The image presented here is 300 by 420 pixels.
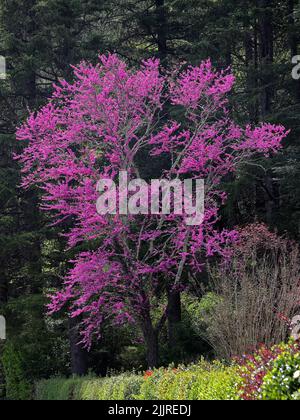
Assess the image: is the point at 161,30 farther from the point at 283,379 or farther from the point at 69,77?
the point at 283,379

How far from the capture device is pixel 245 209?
17953mm

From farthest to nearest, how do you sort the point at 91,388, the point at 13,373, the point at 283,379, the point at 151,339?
the point at 13,373 → the point at 151,339 → the point at 91,388 → the point at 283,379

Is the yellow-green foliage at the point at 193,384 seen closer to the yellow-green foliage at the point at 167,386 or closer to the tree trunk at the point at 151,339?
the yellow-green foliage at the point at 167,386

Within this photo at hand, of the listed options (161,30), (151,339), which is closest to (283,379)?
(151,339)

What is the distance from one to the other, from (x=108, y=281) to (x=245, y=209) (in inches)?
274

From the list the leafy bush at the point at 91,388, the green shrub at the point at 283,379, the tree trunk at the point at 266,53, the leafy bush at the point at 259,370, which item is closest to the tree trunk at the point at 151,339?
the leafy bush at the point at 91,388

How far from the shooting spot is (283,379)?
6.04 metres

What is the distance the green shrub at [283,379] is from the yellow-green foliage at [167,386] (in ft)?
2.75

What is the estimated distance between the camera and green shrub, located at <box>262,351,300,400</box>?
5.97m

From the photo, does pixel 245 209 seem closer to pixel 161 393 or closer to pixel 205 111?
pixel 205 111

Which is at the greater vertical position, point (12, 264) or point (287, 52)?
point (287, 52)

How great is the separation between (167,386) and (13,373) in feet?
27.5

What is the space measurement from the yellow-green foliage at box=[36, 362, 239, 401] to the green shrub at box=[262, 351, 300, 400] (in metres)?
0.84
